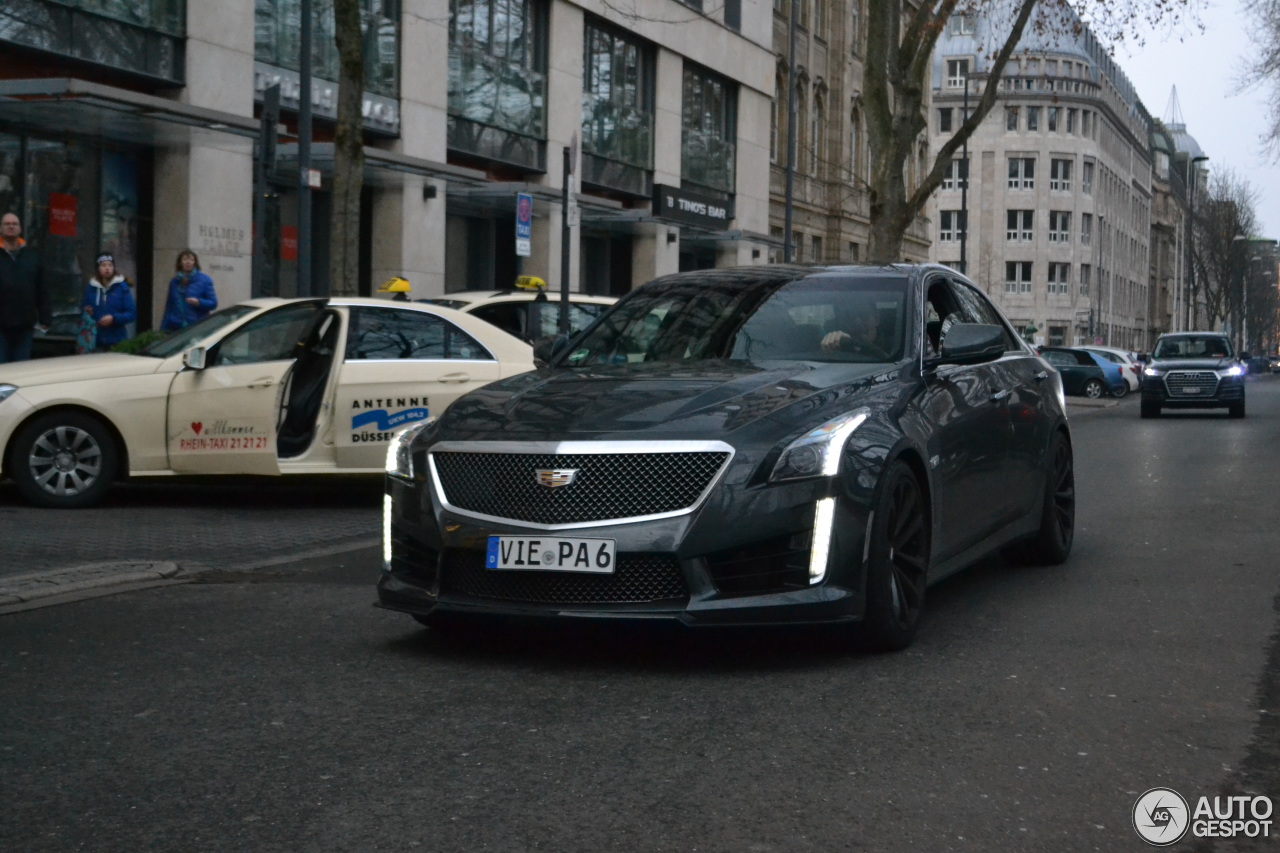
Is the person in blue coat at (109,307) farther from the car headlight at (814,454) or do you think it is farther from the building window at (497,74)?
the car headlight at (814,454)

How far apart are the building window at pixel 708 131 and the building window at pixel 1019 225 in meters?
73.3

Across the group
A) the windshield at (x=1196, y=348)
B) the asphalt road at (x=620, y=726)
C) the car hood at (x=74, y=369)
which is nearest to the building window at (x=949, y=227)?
the windshield at (x=1196, y=348)

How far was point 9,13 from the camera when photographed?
19.1 metres

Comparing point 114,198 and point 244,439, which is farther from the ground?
point 114,198

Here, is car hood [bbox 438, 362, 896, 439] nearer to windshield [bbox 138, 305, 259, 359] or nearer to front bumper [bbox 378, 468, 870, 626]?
front bumper [bbox 378, 468, 870, 626]

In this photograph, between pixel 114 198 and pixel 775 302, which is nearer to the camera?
pixel 775 302

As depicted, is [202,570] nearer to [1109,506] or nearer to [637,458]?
[637,458]

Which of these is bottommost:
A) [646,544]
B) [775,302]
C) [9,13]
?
[646,544]

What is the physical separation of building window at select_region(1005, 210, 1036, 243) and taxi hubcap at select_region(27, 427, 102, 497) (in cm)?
10282

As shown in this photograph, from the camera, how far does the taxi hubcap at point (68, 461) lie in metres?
11.6

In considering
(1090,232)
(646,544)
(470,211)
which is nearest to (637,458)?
(646,544)

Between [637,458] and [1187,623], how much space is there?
8.85 feet

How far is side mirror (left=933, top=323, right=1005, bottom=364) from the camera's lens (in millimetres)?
7242

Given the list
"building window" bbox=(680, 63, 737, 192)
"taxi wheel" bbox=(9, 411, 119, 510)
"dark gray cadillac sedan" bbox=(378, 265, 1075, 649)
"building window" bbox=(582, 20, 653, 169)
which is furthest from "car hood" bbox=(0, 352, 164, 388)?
"building window" bbox=(680, 63, 737, 192)
